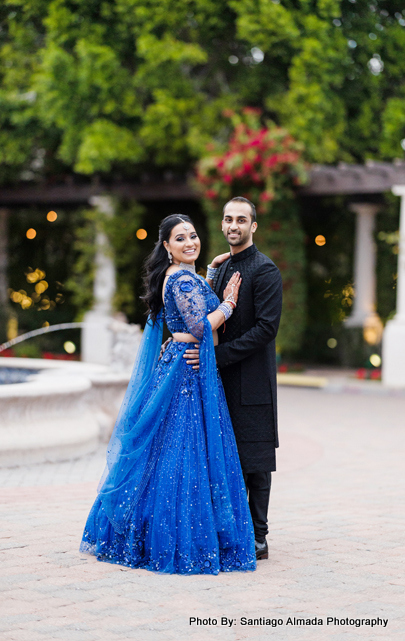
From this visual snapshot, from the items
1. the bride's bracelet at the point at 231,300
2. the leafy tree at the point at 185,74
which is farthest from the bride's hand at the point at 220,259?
the leafy tree at the point at 185,74

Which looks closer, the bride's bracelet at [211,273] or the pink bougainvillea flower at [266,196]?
the bride's bracelet at [211,273]

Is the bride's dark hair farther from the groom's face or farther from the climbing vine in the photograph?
the climbing vine

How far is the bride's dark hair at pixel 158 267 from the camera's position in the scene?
4410 mm

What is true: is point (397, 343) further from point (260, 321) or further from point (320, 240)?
point (260, 321)

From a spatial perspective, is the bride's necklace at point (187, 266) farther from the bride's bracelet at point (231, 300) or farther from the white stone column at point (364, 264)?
the white stone column at point (364, 264)

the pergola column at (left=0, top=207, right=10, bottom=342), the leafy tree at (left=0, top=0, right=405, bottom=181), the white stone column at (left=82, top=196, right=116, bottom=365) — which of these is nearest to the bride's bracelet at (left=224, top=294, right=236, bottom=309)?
the leafy tree at (left=0, top=0, right=405, bottom=181)

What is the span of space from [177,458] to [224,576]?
58cm

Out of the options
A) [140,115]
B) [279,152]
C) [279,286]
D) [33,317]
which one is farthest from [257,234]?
[279,286]

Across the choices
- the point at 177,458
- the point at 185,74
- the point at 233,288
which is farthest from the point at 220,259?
the point at 185,74

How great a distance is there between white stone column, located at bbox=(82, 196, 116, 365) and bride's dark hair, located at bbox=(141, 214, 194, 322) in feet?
45.2

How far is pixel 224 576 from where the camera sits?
408cm

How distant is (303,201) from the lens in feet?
61.2

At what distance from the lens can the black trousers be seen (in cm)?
440

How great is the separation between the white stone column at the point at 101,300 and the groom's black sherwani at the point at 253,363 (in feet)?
45.6
